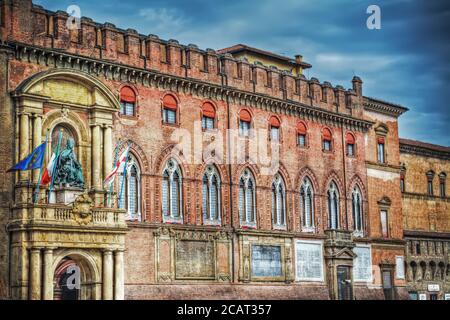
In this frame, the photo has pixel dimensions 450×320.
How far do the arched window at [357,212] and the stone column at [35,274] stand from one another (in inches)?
835

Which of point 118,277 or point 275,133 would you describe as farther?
point 275,133

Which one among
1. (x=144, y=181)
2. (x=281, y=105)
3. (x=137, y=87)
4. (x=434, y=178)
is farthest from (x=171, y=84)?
(x=434, y=178)

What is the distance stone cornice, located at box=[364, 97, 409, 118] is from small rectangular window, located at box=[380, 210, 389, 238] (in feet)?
19.0

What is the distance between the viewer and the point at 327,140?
4869cm

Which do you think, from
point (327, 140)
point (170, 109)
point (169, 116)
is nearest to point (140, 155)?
point (169, 116)

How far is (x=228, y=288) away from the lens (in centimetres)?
4103

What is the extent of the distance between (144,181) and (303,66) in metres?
17.6

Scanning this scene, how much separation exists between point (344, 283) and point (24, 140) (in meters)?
20.4

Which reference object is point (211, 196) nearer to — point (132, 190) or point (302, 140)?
point (132, 190)

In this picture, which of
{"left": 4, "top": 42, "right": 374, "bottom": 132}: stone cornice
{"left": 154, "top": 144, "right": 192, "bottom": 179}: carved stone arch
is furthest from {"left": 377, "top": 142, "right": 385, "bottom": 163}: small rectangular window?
{"left": 154, "top": 144, "right": 192, "bottom": 179}: carved stone arch

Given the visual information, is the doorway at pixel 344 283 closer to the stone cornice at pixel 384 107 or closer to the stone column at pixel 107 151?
the stone cornice at pixel 384 107

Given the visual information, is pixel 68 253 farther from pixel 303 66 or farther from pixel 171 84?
pixel 303 66

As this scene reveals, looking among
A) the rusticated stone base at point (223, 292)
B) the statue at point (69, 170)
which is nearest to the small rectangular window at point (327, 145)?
the rusticated stone base at point (223, 292)

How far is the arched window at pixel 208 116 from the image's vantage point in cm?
4172
